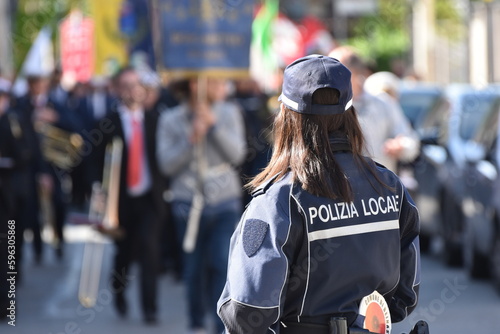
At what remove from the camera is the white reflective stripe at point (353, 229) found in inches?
140

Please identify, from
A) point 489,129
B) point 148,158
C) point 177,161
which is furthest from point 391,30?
Answer: point 177,161

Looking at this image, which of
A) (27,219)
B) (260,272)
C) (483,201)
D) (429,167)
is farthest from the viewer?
(429,167)

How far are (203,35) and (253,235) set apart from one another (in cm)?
589

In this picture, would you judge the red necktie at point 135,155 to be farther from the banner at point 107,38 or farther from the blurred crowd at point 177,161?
the banner at point 107,38

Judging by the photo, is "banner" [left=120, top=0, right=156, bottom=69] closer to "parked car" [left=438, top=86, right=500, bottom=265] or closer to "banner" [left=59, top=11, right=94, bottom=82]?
"banner" [left=59, top=11, right=94, bottom=82]

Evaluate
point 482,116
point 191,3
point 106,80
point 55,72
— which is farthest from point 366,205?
point 55,72

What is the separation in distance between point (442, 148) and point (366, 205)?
30.4 ft

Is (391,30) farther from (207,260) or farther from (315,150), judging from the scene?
(315,150)

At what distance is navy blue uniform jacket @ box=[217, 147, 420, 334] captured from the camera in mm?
3475

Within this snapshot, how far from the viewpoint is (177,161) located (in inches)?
330

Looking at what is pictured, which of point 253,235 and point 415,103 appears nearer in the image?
point 253,235

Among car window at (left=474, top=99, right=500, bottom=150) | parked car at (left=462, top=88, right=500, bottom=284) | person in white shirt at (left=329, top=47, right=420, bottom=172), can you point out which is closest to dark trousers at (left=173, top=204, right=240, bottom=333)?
person in white shirt at (left=329, top=47, right=420, bottom=172)

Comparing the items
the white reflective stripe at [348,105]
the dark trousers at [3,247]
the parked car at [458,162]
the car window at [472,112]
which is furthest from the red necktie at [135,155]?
the white reflective stripe at [348,105]

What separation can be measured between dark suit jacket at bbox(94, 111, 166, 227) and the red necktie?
0.04 metres
